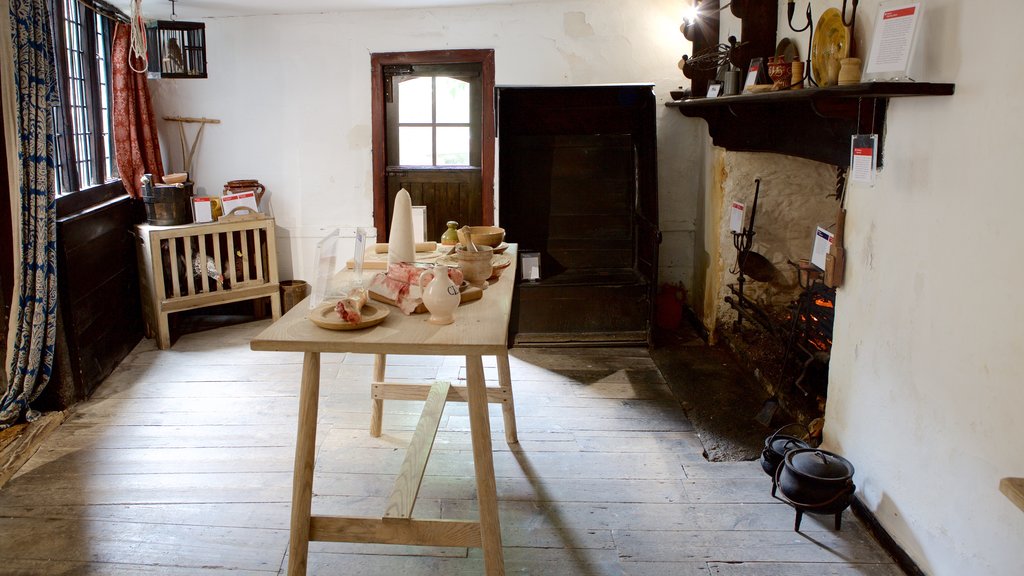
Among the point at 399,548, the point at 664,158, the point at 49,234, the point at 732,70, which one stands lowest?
the point at 399,548

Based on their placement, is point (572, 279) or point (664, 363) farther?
point (572, 279)

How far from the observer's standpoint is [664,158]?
5.49m

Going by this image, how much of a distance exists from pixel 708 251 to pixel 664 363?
977 millimetres

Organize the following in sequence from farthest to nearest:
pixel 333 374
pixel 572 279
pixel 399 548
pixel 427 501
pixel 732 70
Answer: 1. pixel 572 279
2. pixel 333 374
3. pixel 732 70
4. pixel 427 501
5. pixel 399 548

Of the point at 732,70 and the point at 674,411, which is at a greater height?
the point at 732,70

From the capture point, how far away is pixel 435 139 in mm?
5641

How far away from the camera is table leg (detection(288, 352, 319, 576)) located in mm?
2418

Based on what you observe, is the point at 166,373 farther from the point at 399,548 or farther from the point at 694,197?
the point at 694,197

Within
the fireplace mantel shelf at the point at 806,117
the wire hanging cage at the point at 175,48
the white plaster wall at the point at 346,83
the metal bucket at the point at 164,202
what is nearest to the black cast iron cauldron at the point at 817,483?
the fireplace mantel shelf at the point at 806,117

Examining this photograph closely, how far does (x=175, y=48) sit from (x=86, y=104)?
73 centimetres

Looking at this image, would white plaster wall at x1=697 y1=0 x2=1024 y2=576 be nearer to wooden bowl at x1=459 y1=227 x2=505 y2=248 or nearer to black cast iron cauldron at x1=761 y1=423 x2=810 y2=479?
black cast iron cauldron at x1=761 y1=423 x2=810 y2=479

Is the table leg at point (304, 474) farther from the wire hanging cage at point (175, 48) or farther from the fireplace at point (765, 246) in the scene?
the wire hanging cage at point (175, 48)

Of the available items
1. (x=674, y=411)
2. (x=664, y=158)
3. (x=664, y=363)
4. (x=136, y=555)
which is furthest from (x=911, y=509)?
(x=664, y=158)

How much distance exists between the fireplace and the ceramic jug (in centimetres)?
237
